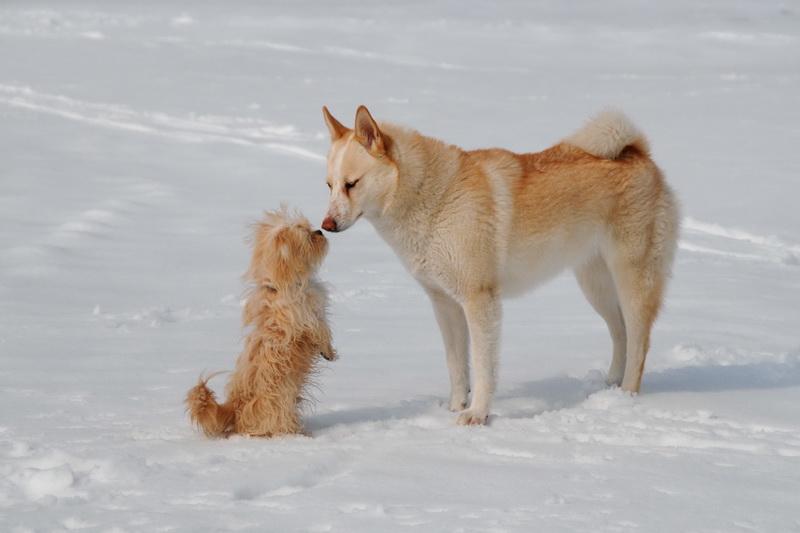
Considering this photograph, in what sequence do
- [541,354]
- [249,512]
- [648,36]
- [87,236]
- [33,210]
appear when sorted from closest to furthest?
1. [249,512]
2. [541,354]
3. [87,236]
4. [33,210]
5. [648,36]

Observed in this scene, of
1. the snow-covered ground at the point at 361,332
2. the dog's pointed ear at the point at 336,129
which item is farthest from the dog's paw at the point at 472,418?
the dog's pointed ear at the point at 336,129

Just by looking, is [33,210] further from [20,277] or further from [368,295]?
[368,295]

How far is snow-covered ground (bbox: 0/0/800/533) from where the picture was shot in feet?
10.8

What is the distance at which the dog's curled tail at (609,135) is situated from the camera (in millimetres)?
5020

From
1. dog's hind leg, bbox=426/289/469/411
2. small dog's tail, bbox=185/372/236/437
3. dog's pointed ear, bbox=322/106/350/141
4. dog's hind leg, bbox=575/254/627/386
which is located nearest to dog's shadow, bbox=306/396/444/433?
dog's hind leg, bbox=426/289/469/411

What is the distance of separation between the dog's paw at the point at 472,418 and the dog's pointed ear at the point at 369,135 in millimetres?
1395

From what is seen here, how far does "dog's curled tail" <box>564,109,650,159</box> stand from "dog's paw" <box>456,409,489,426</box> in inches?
64.7

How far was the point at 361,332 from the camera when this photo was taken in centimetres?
642

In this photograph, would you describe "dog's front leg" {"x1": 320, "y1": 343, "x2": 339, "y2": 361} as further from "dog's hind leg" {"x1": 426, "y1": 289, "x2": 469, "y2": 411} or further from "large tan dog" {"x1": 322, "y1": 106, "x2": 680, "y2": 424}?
"dog's hind leg" {"x1": 426, "y1": 289, "x2": 469, "y2": 411}

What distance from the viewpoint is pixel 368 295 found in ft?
24.6

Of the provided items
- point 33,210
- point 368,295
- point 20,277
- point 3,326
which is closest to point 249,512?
point 3,326

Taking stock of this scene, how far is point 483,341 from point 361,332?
198 cm

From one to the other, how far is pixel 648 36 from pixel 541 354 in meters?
22.9

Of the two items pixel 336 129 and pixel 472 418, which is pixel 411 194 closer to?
pixel 336 129
